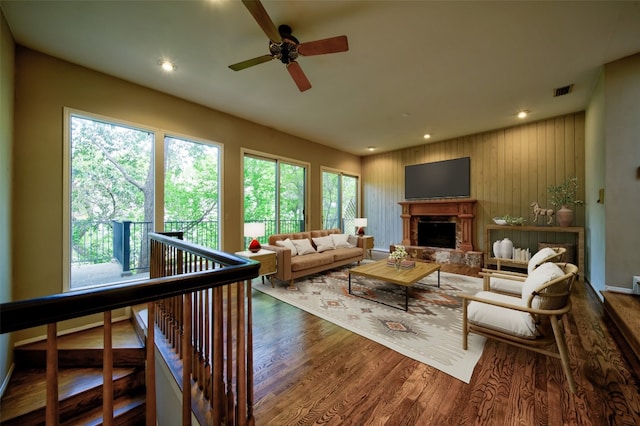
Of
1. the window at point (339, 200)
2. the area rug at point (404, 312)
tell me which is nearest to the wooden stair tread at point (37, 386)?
the area rug at point (404, 312)

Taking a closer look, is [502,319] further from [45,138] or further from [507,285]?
[45,138]

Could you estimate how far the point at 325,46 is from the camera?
87.8 inches

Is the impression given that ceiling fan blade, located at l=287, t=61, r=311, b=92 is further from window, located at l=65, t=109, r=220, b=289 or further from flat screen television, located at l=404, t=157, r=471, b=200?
flat screen television, located at l=404, t=157, r=471, b=200

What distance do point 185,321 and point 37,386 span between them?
7.90ft

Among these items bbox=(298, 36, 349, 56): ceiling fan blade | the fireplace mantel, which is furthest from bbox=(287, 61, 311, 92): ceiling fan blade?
the fireplace mantel

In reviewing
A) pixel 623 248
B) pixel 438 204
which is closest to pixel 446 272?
pixel 438 204

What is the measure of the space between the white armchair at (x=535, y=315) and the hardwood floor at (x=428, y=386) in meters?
0.20

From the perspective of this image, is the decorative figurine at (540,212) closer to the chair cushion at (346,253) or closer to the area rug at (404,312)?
the area rug at (404,312)

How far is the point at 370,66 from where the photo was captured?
3.02 meters

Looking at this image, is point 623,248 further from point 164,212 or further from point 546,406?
point 164,212

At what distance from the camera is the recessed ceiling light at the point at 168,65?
2.89 metres

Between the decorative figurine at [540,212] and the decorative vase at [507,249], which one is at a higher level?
the decorative figurine at [540,212]

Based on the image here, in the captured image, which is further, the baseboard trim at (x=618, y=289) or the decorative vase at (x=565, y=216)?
the decorative vase at (x=565, y=216)

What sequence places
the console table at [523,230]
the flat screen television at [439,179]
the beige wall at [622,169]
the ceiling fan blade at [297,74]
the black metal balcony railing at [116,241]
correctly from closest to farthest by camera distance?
the ceiling fan blade at [297,74]
the beige wall at [622,169]
the black metal balcony railing at [116,241]
the console table at [523,230]
the flat screen television at [439,179]
